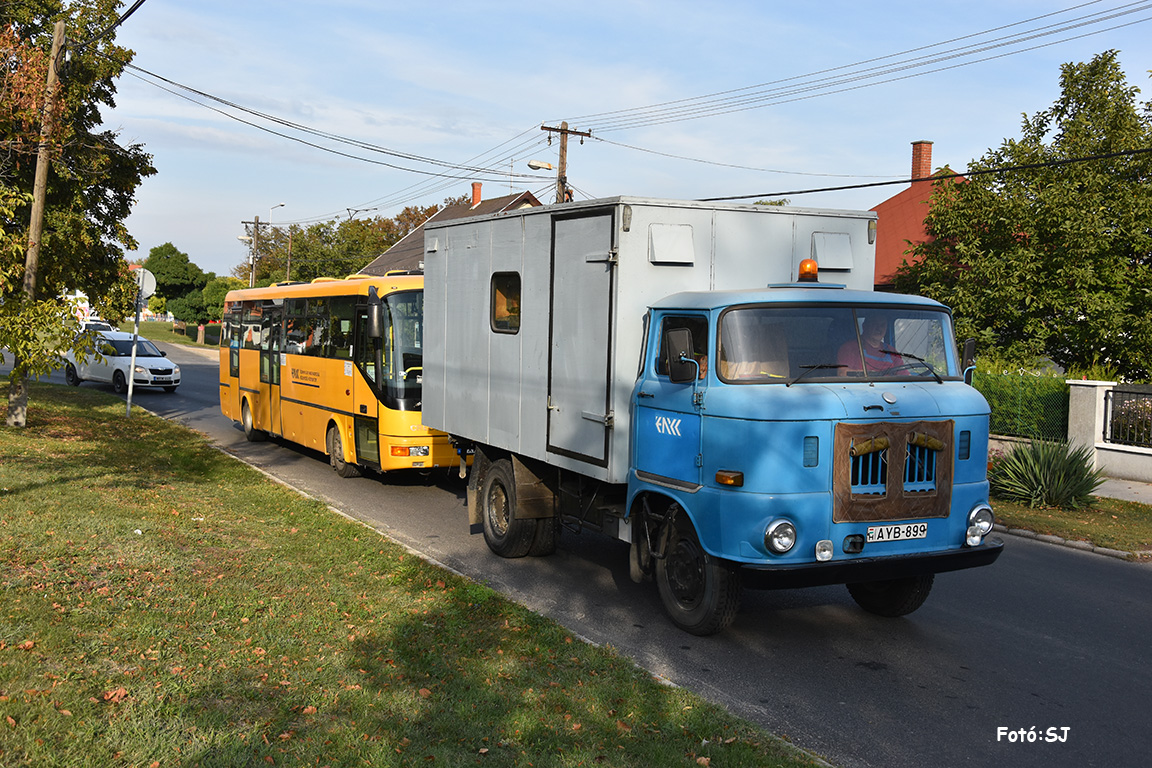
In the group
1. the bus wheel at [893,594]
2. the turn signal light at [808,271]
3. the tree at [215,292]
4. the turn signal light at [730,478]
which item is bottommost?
the bus wheel at [893,594]

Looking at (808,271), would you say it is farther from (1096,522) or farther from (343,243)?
(343,243)

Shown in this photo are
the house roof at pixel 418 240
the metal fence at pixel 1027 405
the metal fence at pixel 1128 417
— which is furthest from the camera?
the house roof at pixel 418 240

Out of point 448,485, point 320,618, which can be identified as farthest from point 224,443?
point 320,618

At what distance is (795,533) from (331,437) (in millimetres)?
9631

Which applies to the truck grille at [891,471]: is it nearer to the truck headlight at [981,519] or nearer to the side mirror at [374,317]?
the truck headlight at [981,519]

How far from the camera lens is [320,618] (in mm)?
6719

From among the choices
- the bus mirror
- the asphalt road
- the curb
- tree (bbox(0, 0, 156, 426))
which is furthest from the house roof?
the asphalt road

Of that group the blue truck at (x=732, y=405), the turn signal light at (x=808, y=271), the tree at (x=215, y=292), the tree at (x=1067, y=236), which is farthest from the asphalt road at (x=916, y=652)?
the tree at (x=215, y=292)

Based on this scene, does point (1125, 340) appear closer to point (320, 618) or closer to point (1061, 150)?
point (1061, 150)

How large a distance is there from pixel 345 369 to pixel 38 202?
20.2ft

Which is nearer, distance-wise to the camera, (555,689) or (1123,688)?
(555,689)

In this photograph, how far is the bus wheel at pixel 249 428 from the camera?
58.7 ft

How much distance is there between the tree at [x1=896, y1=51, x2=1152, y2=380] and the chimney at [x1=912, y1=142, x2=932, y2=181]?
1481 cm

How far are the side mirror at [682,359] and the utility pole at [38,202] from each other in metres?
11.4
